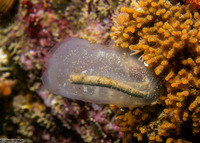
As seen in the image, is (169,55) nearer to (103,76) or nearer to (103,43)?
(103,76)

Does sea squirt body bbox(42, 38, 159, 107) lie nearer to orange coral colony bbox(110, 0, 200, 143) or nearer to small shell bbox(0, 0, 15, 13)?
orange coral colony bbox(110, 0, 200, 143)

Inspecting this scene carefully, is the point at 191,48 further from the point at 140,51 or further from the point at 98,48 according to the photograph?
the point at 98,48

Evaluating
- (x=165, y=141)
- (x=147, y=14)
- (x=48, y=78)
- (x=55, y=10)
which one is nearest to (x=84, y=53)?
(x=48, y=78)

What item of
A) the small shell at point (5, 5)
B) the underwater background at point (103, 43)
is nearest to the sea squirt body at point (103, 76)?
the underwater background at point (103, 43)

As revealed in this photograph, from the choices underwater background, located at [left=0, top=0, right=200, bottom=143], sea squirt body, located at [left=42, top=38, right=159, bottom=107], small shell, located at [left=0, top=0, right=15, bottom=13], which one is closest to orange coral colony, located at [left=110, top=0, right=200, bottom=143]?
underwater background, located at [left=0, top=0, right=200, bottom=143]

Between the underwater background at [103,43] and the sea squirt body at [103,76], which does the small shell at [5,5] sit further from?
the sea squirt body at [103,76]
